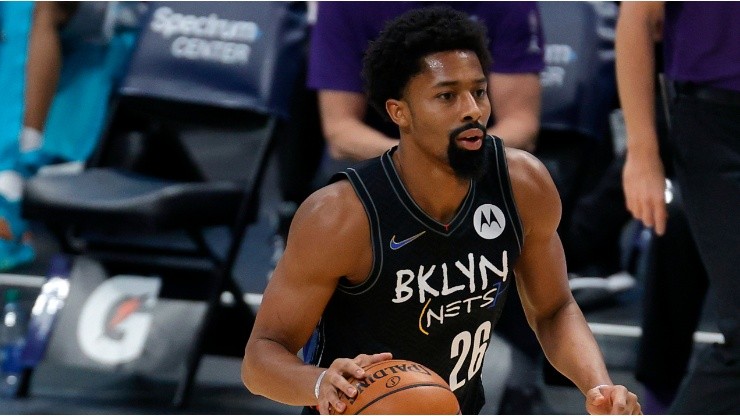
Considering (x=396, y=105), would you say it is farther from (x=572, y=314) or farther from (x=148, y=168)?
(x=148, y=168)

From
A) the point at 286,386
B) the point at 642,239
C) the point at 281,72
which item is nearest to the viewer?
the point at 286,386

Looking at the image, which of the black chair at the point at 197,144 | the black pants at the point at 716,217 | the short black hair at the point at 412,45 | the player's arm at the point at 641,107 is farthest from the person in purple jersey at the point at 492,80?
the short black hair at the point at 412,45

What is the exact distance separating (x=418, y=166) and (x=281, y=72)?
2.03m

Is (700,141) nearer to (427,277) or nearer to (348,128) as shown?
(427,277)

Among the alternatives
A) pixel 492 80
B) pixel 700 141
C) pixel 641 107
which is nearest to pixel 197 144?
pixel 492 80

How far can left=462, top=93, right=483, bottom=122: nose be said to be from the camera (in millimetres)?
2637

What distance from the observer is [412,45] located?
2748mm

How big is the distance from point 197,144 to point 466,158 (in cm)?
240

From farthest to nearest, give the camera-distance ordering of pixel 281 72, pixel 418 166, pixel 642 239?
pixel 642 239
pixel 281 72
pixel 418 166

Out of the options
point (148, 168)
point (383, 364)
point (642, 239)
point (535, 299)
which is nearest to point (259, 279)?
point (148, 168)

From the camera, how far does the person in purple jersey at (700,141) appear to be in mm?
3268

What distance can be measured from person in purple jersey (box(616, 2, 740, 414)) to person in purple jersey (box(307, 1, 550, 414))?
71 centimetres

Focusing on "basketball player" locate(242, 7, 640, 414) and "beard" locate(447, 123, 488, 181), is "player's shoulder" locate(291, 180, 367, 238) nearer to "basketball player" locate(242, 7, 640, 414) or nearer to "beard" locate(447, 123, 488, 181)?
"basketball player" locate(242, 7, 640, 414)

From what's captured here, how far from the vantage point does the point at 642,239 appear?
5.71 meters
